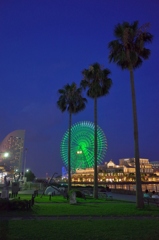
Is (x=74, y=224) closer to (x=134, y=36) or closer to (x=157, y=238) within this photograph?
(x=157, y=238)

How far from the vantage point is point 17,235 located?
884 cm

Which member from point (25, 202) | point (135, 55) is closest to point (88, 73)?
point (135, 55)

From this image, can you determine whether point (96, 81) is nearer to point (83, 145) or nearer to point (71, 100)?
point (71, 100)

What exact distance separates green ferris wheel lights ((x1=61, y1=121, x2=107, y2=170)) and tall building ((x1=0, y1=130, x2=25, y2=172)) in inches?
3757

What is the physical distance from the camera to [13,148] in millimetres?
177625

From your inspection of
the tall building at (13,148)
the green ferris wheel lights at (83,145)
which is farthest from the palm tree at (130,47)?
the tall building at (13,148)

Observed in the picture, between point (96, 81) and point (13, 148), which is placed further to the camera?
point (13, 148)

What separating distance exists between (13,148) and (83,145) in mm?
122581

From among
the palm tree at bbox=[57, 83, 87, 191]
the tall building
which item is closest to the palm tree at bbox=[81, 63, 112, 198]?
the palm tree at bbox=[57, 83, 87, 191]

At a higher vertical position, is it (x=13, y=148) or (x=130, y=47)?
(x=13, y=148)

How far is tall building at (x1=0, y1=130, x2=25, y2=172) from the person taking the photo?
15725 centimetres

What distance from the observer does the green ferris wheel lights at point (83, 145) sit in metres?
64.7

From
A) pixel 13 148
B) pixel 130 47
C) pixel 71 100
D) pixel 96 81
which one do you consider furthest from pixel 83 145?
pixel 13 148

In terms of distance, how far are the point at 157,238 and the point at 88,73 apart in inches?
995
